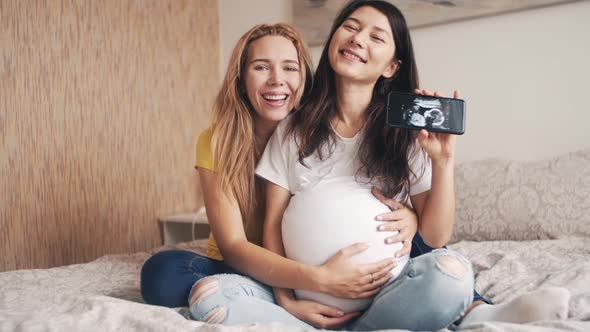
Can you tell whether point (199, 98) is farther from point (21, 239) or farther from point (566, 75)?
point (566, 75)

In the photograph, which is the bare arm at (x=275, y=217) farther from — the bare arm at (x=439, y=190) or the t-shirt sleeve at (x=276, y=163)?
the bare arm at (x=439, y=190)

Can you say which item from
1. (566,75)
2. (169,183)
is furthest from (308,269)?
(169,183)

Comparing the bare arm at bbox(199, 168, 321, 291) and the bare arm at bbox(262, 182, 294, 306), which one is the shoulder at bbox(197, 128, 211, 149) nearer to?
the bare arm at bbox(199, 168, 321, 291)

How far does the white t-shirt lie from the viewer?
1021mm

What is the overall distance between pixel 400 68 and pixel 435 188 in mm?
354

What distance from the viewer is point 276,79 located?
1.23 metres

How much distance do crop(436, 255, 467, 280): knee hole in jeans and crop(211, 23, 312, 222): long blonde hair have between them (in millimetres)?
491

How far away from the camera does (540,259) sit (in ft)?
4.42

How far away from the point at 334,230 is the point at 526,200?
2.89 ft

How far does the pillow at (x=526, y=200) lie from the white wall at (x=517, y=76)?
234 mm

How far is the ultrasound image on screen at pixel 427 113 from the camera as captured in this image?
1.03 meters

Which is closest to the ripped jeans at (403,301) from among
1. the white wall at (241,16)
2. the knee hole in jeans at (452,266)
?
the knee hole in jeans at (452,266)

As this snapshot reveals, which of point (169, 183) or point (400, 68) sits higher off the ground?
point (400, 68)

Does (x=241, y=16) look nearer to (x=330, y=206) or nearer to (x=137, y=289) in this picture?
(x=137, y=289)
